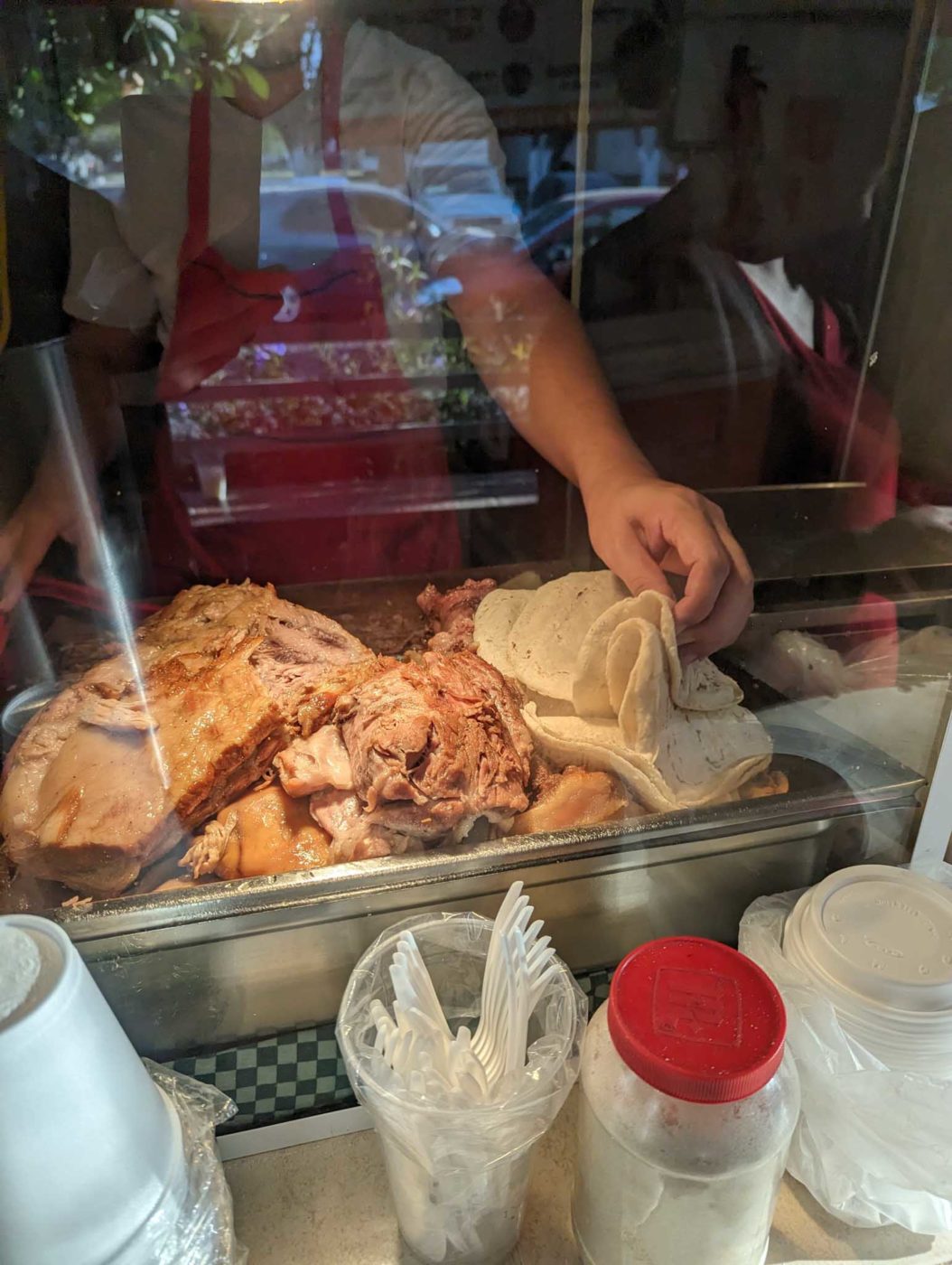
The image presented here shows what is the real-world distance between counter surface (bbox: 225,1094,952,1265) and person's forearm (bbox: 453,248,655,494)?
108cm

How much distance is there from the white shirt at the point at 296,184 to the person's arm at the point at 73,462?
4 centimetres

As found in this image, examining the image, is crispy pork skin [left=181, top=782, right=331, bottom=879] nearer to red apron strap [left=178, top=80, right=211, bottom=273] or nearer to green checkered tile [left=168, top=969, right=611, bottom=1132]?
green checkered tile [left=168, top=969, right=611, bottom=1132]

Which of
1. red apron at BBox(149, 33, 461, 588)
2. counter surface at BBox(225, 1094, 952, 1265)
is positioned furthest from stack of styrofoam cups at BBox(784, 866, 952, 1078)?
red apron at BBox(149, 33, 461, 588)

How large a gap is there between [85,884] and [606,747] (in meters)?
0.72

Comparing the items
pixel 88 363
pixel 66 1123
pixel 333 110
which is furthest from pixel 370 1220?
pixel 333 110

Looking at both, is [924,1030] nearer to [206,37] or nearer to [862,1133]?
[862,1133]

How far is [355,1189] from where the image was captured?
952 millimetres

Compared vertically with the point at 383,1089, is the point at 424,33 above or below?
above

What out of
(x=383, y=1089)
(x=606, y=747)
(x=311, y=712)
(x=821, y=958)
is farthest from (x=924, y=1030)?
(x=311, y=712)

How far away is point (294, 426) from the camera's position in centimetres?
141

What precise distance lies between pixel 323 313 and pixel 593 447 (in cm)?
54

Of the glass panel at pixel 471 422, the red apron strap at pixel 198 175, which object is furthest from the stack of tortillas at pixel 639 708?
the red apron strap at pixel 198 175

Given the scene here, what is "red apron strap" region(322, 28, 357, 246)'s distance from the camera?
3.56 ft

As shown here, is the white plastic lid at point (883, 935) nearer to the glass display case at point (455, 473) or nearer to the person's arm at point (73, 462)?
the glass display case at point (455, 473)
